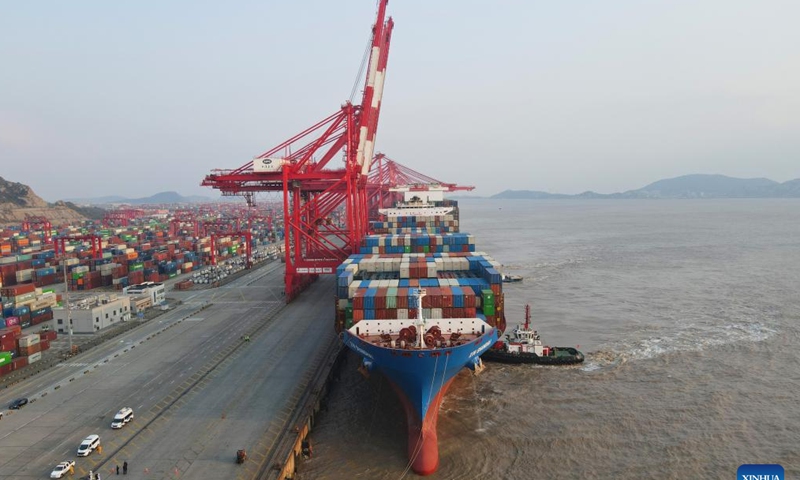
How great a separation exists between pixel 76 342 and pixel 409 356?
3000 centimetres

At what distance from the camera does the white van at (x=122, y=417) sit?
2127cm

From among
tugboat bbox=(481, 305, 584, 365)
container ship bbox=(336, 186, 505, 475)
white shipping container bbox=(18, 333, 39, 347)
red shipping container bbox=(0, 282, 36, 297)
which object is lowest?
tugboat bbox=(481, 305, 584, 365)

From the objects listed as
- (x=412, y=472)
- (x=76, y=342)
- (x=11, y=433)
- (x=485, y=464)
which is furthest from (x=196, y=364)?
(x=485, y=464)

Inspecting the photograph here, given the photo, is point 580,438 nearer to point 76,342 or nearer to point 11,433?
point 11,433

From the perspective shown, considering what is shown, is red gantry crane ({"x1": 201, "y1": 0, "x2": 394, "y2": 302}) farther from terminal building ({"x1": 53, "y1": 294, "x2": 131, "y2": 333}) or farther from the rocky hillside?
the rocky hillside

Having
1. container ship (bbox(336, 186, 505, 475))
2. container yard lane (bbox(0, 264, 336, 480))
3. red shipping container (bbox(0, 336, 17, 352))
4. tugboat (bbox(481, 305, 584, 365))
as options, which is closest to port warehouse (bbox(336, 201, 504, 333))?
container ship (bbox(336, 186, 505, 475))

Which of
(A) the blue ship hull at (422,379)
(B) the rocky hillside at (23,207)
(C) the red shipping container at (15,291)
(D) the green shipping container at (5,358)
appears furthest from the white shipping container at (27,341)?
(B) the rocky hillside at (23,207)

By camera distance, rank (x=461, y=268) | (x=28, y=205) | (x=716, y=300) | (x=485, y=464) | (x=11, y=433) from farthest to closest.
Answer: (x=28, y=205) → (x=716, y=300) → (x=461, y=268) → (x=11, y=433) → (x=485, y=464)

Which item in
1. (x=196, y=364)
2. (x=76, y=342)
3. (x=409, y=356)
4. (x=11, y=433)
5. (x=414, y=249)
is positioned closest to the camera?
(x=409, y=356)

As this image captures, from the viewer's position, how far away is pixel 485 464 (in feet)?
65.5

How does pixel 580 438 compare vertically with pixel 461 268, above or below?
below

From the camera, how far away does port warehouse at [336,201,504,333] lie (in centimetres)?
2383

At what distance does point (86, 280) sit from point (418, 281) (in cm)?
5078

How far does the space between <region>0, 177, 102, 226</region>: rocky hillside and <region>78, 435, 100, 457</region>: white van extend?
169678 millimetres
